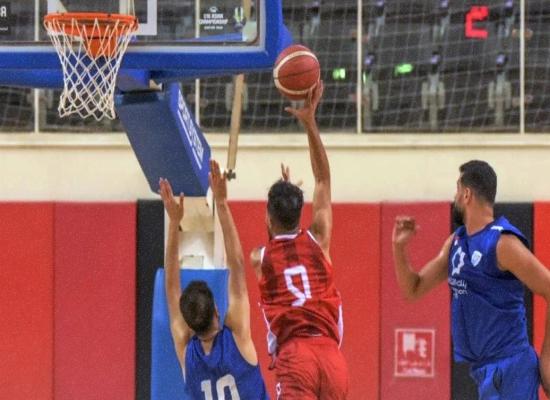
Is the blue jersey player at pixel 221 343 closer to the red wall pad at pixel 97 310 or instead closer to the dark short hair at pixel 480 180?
the dark short hair at pixel 480 180

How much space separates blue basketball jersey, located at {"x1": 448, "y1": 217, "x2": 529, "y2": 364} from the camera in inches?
196

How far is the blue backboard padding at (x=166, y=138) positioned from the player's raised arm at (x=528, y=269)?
2.05 meters

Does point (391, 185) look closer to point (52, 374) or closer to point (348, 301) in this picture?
point (348, 301)

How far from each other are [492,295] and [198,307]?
47.8 inches

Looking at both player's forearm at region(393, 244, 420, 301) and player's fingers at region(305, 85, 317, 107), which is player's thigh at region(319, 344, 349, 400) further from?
player's fingers at region(305, 85, 317, 107)

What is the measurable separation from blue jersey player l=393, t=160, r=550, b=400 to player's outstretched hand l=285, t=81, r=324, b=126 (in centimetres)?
70

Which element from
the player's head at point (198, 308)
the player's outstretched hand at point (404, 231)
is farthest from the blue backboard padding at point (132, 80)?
the player's outstretched hand at point (404, 231)

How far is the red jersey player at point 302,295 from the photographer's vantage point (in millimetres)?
5203

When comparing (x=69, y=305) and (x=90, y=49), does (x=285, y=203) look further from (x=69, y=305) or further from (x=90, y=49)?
A: (x=69, y=305)

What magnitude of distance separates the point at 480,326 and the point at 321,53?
5924mm

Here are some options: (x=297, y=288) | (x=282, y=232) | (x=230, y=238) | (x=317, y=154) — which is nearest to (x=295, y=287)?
(x=297, y=288)

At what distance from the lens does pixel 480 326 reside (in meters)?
5.00

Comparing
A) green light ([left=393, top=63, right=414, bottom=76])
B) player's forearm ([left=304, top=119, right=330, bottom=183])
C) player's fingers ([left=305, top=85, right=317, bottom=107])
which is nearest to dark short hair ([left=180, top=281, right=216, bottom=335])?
player's forearm ([left=304, top=119, right=330, bottom=183])

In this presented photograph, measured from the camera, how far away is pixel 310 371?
17.0 ft
